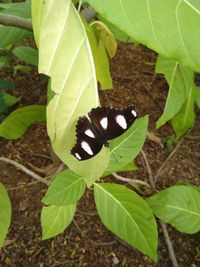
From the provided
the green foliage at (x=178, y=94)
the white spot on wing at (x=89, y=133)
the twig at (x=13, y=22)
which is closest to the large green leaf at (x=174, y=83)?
the green foliage at (x=178, y=94)

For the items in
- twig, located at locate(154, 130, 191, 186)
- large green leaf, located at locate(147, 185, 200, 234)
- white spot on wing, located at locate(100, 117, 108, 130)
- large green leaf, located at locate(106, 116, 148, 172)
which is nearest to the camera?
white spot on wing, located at locate(100, 117, 108, 130)

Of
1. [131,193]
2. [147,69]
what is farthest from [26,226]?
[147,69]

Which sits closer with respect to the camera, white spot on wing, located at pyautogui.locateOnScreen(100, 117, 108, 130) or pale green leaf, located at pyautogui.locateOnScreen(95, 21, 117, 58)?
white spot on wing, located at pyautogui.locateOnScreen(100, 117, 108, 130)

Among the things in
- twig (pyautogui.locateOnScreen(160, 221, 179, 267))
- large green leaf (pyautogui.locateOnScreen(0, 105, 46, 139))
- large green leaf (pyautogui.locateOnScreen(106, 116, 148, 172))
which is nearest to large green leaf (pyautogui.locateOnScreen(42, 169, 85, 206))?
large green leaf (pyautogui.locateOnScreen(106, 116, 148, 172))

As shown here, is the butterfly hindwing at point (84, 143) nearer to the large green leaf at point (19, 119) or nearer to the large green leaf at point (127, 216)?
the large green leaf at point (127, 216)

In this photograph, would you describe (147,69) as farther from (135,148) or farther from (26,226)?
(26,226)

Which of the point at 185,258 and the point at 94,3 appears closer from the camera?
the point at 94,3

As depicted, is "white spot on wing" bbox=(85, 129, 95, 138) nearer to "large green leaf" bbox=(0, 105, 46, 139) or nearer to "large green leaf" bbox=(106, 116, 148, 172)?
"large green leaf" bbox=(106, 116, 148, 172)
